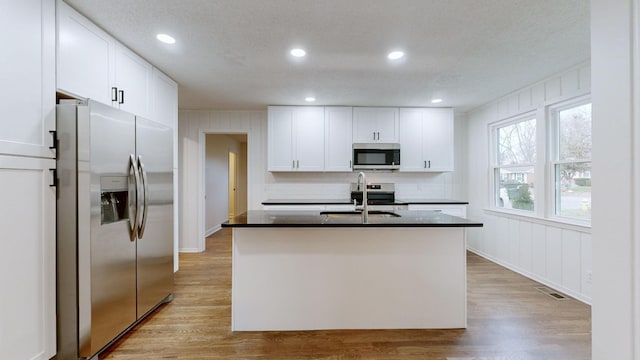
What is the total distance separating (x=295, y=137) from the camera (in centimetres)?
459

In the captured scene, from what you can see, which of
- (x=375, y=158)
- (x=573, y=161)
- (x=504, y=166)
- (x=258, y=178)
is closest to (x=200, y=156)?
(x=258, y=178)

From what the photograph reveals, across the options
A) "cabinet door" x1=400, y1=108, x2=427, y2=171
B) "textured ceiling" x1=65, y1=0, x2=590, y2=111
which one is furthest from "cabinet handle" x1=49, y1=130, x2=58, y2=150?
"cabinet door" x1=400, y1=108, x2=427, y2=171

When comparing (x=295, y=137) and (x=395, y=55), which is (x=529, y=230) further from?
(x=295, y=137)

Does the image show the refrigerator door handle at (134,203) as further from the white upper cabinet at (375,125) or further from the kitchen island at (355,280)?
the white upper cabinet at (375,125)

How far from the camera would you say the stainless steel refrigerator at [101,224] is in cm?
189

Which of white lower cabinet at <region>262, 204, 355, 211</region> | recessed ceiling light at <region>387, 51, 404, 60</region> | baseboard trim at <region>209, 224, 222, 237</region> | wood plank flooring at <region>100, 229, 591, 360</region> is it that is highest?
recessed ceiling light at <region>387, 51, 404, 60</region>

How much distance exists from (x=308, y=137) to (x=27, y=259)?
3.46 meters

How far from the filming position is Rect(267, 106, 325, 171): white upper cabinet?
15.0 ft

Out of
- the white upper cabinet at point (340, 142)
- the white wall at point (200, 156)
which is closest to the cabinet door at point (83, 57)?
the white wall at point (200, 156)

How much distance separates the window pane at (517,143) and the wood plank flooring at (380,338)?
1.83m

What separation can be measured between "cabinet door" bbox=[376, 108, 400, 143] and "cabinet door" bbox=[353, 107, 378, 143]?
0.21 feet

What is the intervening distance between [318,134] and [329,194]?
41.9 inches

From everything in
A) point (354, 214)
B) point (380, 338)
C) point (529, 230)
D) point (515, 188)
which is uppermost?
point (515, 188)

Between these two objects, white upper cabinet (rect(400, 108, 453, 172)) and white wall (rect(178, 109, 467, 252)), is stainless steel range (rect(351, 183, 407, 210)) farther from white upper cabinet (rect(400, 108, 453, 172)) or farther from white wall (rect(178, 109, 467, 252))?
white upper cabinet (rect(400, 108, 453, 172))
